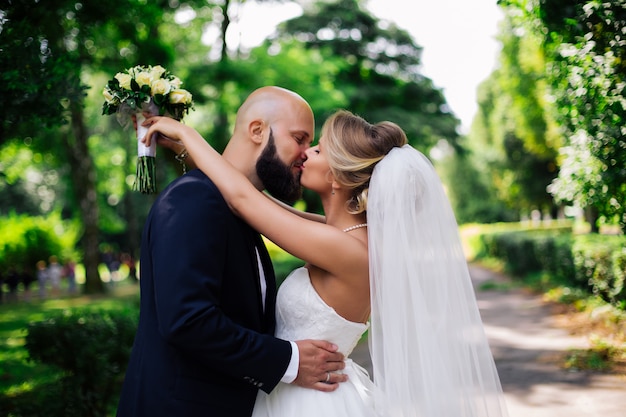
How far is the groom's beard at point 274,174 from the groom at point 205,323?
1.11 ft

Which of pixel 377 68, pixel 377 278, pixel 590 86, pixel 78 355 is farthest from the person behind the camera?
pixel 377 68

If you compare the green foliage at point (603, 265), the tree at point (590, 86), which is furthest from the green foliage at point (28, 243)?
the tree at point (590, 86)

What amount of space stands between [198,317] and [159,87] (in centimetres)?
128

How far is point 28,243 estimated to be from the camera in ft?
92.8

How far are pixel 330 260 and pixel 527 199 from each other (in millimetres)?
34287

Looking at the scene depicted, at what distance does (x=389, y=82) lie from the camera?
26.8 m

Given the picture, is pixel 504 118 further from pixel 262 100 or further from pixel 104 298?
pixel 262 100

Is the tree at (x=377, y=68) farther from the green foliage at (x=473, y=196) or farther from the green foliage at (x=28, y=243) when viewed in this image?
the green foliage at (x=473, y=196)

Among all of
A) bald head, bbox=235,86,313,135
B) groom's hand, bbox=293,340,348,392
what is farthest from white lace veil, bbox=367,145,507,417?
bald head, bbox=235,86,313,135

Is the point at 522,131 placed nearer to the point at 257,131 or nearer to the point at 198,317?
the point at 257,131

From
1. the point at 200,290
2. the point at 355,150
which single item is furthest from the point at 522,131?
the point at 200,290

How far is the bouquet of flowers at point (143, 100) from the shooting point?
288 cm

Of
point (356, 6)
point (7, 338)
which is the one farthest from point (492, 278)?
point (7, 338)

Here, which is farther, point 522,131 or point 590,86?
point 522,131
